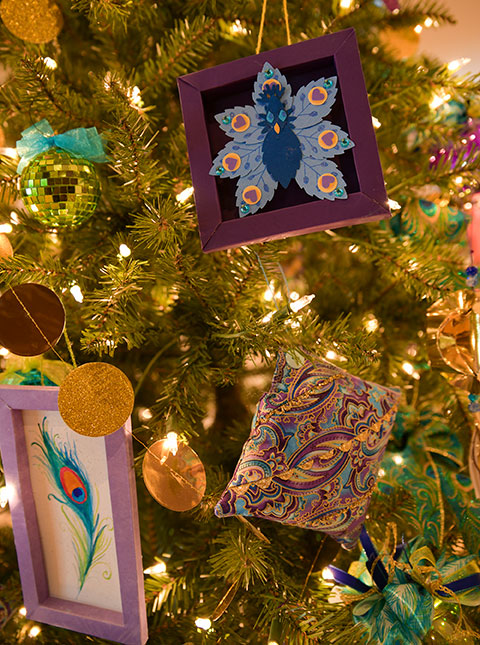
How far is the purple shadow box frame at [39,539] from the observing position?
18.9 inches

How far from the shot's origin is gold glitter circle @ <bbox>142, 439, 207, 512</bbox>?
454 millimetres

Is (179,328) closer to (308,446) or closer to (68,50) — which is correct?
(308,446)

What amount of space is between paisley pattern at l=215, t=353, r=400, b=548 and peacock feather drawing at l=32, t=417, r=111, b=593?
149 millimetres

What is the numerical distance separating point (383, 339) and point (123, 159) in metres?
0.46

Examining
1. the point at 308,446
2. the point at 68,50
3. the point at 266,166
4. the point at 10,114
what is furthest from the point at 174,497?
the point at 68,50

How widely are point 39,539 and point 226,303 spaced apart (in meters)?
0.33

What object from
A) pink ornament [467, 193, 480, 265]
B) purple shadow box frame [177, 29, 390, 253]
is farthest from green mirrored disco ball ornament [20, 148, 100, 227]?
pink ornament [467, 193, 480, 265]

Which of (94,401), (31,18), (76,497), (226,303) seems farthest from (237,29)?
(76,497)

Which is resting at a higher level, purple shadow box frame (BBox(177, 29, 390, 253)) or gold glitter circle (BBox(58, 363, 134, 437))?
purple shadow box frame (BBox(177, 29, 390, 253))

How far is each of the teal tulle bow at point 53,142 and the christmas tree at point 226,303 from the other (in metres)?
0.01

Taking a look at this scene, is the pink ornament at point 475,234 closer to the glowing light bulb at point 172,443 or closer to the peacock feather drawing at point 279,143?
the peacock feather drawing at point 279,143

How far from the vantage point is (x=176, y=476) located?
A: 0.45 m

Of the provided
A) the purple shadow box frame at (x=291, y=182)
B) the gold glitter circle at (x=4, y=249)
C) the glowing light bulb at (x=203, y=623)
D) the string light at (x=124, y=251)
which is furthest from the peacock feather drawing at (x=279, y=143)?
the glowing light bulb at (x=203, y=623)

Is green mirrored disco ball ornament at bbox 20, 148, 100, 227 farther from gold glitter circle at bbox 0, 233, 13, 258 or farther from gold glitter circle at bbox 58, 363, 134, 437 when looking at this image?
gold glitter circle at bbox 58, 363, 134, 437
